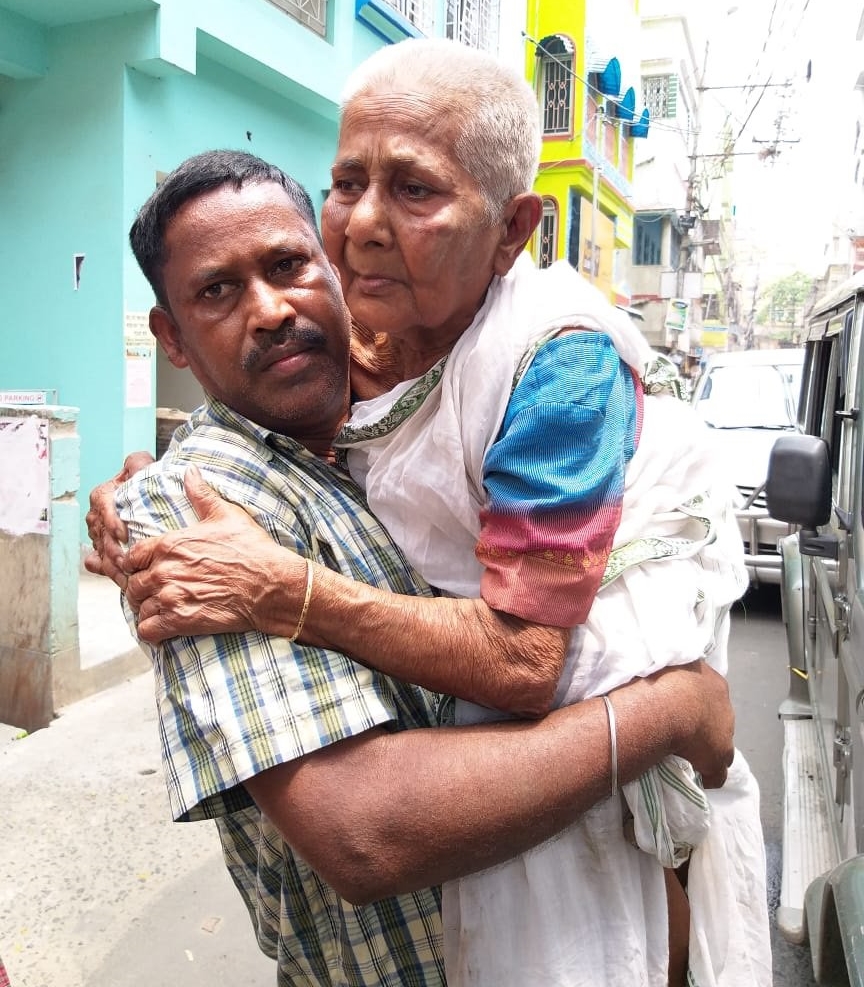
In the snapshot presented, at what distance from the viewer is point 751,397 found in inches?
327

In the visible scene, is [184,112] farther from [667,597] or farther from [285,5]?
[667,597]

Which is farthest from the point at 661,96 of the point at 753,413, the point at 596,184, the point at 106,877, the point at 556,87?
the point at 106,877

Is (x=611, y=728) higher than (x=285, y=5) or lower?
lower

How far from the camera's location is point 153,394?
22.3 feet

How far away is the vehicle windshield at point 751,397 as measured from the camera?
805 cm

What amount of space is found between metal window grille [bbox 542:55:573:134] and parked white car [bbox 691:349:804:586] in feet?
33.2

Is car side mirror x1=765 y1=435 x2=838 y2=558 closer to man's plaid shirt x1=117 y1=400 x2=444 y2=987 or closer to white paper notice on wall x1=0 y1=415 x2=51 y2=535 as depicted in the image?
man's plaid shirt x1=117 y1=400 x2=444 y2=987

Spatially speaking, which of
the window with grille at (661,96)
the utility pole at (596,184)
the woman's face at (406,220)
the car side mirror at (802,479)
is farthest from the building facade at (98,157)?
the window with grille at (661,96)

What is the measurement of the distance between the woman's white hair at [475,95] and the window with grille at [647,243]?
29.6m

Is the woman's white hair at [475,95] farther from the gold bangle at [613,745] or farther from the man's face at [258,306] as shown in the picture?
the gold bangle at [613,745]

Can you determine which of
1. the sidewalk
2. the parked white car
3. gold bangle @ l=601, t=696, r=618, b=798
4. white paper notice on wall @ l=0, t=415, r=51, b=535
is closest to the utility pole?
the parked white car

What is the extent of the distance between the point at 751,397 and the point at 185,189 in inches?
305

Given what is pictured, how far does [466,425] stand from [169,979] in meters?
2.47

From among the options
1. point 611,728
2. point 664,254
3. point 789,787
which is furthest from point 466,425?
point 664,254
